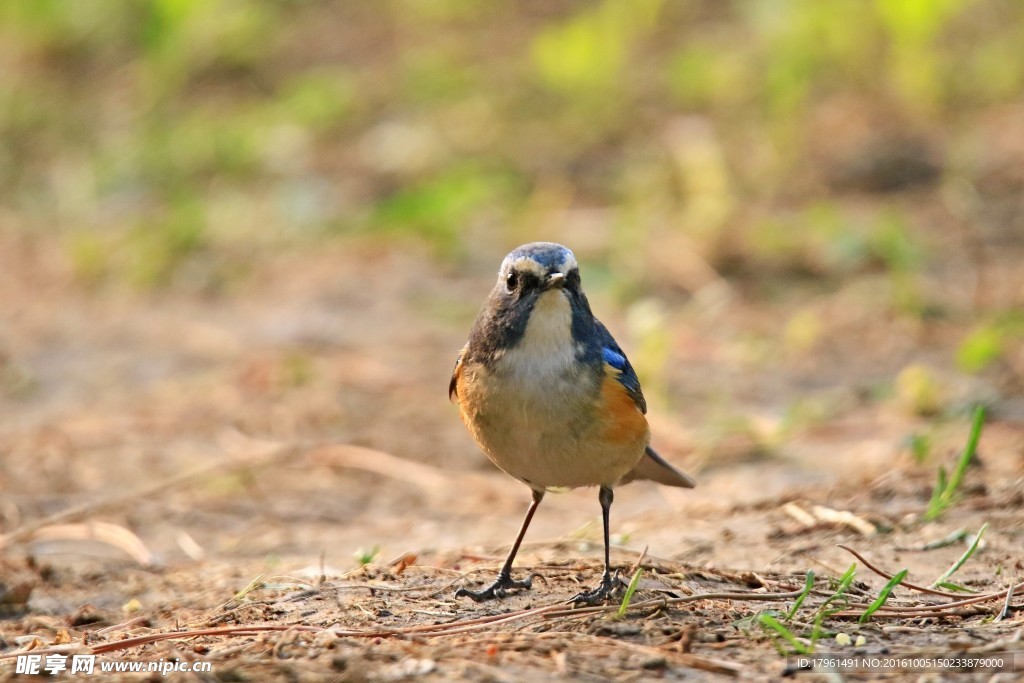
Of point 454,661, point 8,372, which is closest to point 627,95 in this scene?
point 8,372

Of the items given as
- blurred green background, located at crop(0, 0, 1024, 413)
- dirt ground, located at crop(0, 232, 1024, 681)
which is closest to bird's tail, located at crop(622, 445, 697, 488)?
dirt ground, located at crop(0, 232, 1024, 681)

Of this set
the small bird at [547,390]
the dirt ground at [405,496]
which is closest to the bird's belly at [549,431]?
the small bird at [547,390]

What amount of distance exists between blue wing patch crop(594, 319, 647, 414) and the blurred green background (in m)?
2.79

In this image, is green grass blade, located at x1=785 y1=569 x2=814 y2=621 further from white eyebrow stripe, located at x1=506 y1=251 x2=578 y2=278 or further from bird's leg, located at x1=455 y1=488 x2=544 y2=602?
white eyebrow stripe, located at x1=506 y1=251 x2=578 y2=278

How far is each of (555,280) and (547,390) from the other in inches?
14.5

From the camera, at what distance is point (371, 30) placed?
48.6 feet

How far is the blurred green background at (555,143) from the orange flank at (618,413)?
2.98 meters

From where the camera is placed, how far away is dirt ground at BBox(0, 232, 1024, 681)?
158 inches

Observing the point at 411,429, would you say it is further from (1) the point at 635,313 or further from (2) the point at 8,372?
(2) the point at 8,372

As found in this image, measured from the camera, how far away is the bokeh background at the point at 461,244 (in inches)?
271

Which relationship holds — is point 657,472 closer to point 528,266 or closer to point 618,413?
point 618,413

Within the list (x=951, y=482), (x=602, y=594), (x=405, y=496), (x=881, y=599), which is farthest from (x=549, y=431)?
(x=405, y=496)

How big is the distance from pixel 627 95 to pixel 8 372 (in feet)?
20.8

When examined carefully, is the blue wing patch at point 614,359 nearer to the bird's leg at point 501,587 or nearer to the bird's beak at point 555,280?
the bird's beak at point 555,280
